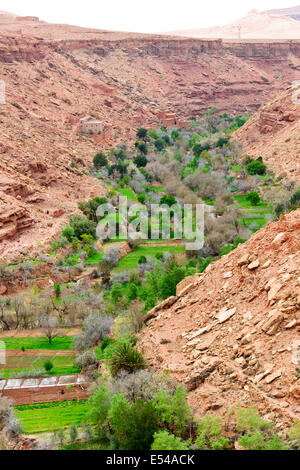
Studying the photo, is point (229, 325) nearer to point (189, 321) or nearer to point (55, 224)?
point (189, 321)

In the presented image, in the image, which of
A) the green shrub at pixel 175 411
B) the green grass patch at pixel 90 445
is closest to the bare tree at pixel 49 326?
the green grass patch at pixel 90 445

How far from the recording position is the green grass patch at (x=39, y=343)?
59.8ft

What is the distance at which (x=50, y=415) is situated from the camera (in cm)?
1353

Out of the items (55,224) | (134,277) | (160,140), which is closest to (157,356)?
(134,277)

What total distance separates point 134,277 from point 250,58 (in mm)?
81852

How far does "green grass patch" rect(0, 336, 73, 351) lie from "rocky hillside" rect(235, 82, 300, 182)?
2550cm

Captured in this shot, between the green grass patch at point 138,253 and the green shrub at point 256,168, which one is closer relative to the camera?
the green grass patch at point 138,253

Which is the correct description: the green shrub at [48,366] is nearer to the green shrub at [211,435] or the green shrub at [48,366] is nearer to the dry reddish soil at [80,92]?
the green shrub at [211,435]

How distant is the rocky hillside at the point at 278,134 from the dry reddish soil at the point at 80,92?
15.0m

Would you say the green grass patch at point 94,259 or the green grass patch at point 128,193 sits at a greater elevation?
the green grass patch at point 128,193

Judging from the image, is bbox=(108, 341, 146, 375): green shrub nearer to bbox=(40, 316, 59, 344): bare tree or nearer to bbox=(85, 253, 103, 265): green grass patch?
bbox=(40, 316, 59, 344): bare tree

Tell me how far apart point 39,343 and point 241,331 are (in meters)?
9.93

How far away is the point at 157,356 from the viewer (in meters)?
12.9
